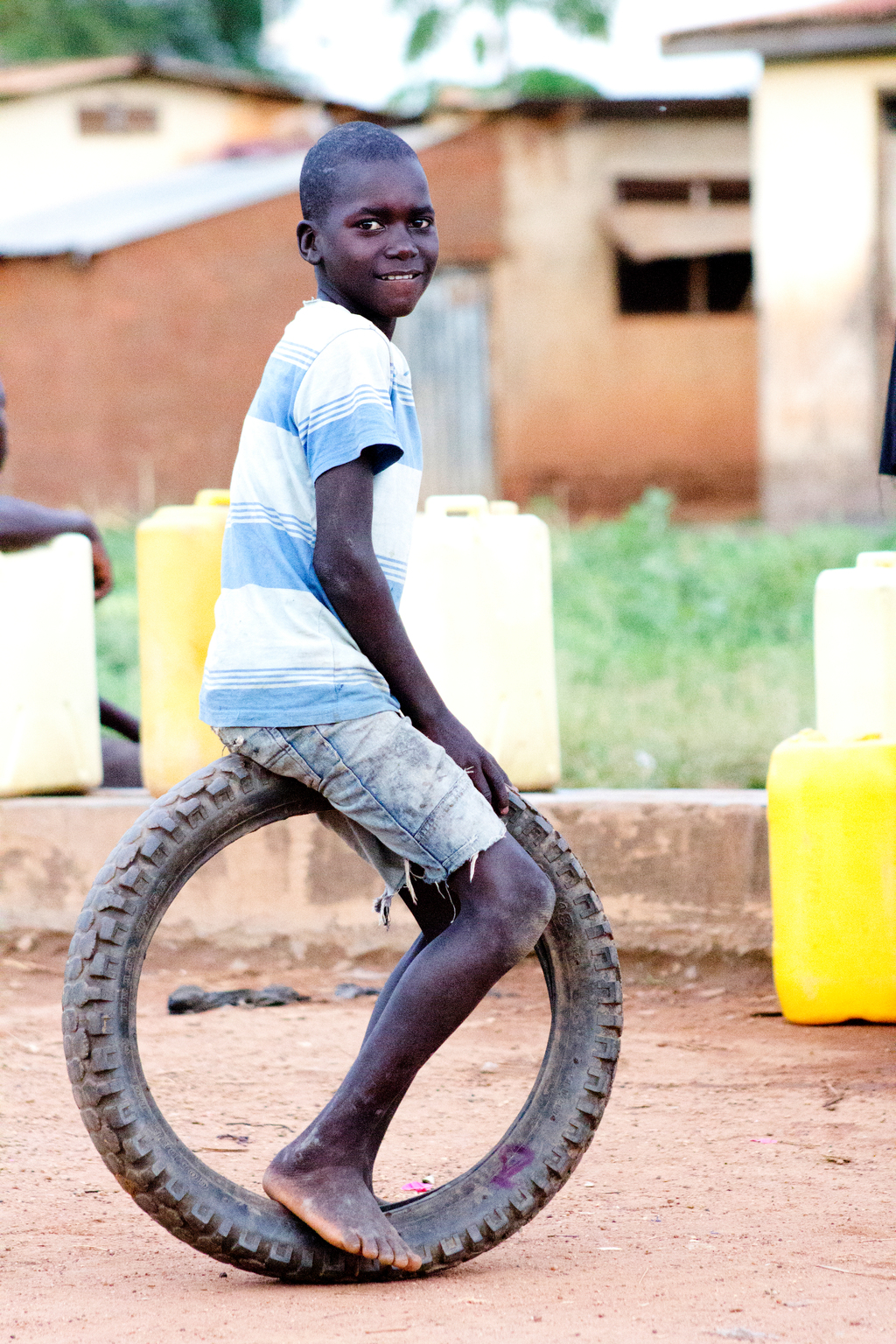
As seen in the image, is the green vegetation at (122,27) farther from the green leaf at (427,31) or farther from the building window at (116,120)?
the building window at (116,120)

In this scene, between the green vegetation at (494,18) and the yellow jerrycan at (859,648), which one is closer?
the yellow jerrycan at (859,648)

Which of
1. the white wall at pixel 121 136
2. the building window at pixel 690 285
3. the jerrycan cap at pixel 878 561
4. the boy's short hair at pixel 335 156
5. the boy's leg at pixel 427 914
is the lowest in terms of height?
the boy's leg at pixel 427 914

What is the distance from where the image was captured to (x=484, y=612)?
4.47m

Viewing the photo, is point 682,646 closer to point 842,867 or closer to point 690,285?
point 842,867

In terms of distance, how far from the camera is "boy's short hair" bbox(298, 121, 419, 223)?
2420 mm

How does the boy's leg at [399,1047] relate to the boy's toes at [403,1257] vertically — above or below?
above

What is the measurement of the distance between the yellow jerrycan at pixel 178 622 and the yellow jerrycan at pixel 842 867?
1574 millimetres

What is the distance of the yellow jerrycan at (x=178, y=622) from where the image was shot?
4398 millimetres

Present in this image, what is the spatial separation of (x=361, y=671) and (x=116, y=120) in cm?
2016

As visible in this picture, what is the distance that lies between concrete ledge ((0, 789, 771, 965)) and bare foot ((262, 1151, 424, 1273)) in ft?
6.85

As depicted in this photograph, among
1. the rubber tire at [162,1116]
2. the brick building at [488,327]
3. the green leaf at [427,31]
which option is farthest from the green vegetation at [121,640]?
the green leaf at [427,31]

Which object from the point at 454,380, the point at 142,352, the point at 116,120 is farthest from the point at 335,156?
the point at 116,120

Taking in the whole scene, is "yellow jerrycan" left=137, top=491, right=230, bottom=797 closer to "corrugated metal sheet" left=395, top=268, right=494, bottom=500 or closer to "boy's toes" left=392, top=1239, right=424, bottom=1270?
"boy's toes" left=392, top=1239, right=424, bottom=1270

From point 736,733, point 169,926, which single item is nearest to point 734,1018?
point 169,926
